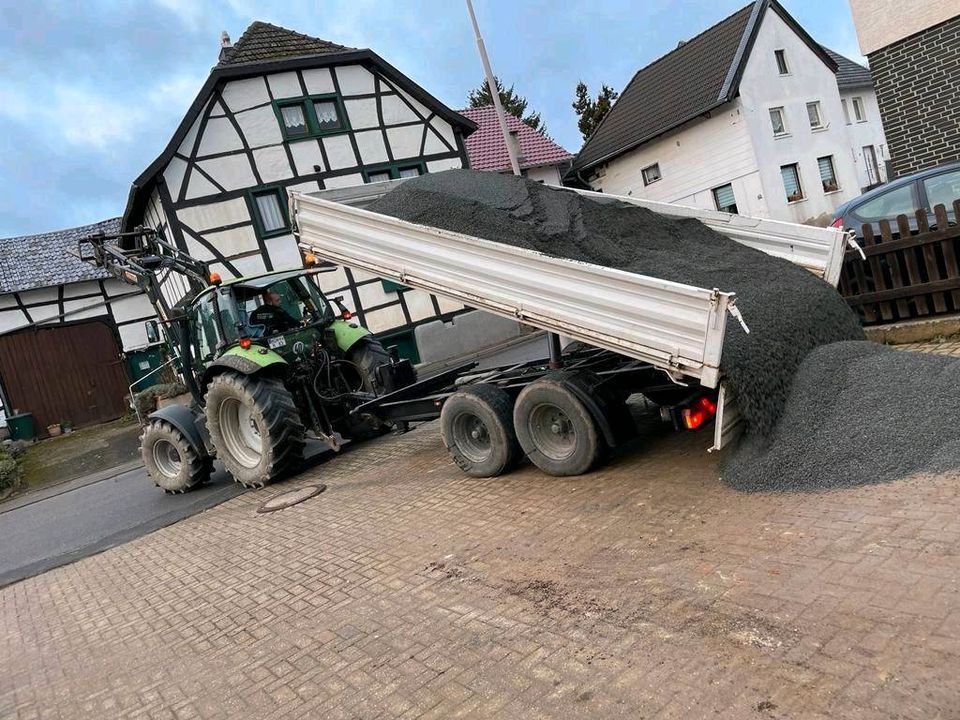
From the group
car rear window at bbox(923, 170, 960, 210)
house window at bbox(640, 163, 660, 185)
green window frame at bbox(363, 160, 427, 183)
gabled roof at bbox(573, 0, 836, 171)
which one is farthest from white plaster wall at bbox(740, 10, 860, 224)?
car rear window at bbox(923, 170, 960, 210)

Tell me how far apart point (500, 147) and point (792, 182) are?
11.4 m

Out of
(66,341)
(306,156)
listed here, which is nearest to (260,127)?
(306,156)

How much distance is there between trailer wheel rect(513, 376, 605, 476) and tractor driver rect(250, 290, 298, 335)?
12.2ft

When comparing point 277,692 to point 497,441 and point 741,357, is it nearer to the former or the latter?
point 497,441

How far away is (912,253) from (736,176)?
20218 millimetres

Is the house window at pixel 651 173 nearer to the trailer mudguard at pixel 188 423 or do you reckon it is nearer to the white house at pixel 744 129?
the white house at pixel 744 129

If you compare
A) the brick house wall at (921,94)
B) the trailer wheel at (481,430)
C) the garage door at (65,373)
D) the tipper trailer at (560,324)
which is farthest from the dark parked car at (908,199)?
the garage door at (65,373)

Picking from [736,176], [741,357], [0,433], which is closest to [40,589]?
[741,357]

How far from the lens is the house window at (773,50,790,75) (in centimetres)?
2716

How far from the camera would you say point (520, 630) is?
3566 mm

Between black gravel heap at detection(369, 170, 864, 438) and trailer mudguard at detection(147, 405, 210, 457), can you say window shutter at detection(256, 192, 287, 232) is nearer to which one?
trailer mudguard at detection(147, 405, 210, 457)

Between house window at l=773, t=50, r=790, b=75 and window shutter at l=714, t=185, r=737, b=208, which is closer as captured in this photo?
window shutter at l=714, t=185, r=737, b=208

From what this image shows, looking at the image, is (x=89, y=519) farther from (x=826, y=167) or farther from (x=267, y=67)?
(x=826, y=167)

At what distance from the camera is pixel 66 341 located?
20.7 meters
